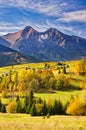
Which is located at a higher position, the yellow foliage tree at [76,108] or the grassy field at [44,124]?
the grassy field at [44,124]

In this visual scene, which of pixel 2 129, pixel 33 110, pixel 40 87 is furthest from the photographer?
pixel 40 87

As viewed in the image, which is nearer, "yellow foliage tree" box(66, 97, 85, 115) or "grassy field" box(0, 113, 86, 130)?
"grassy field" box(0, 113, 86, 130)

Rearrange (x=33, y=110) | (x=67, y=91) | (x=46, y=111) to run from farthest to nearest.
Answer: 1. (x=67, y=91)
2. (x=46, y=111)
3. (x=33, y=110)

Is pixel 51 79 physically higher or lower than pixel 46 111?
higher

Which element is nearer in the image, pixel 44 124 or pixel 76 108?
pixel 44 124

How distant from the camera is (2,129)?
27.8 meters

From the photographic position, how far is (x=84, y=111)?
110 m

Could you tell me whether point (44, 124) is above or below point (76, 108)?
above

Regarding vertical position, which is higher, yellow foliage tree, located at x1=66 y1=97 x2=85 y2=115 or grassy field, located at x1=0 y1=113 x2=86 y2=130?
grassy field, located at x1=0 y1=113 x2=86 y2=130

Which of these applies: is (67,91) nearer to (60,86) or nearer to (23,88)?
(60,86)

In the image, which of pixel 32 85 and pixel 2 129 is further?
pixel 32 85

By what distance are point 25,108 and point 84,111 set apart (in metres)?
21.1

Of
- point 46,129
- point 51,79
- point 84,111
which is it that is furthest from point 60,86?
point 46,129

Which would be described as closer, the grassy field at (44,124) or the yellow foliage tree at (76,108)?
the grassy field at (44,124)
